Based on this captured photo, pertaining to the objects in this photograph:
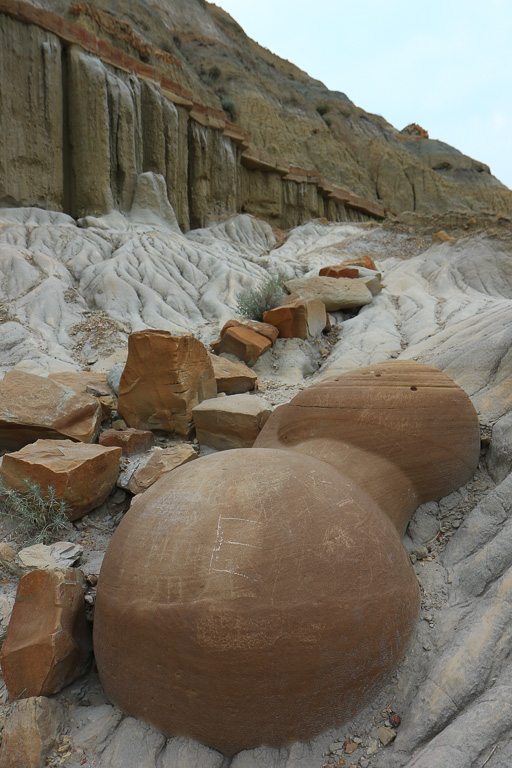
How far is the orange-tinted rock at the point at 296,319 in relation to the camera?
22.4ft

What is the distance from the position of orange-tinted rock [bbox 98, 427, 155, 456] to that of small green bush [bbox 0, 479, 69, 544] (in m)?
0.81

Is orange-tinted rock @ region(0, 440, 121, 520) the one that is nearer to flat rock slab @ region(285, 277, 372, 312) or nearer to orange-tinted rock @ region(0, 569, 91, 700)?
orange-tinted rock @ region(0, 569, 91, 700)

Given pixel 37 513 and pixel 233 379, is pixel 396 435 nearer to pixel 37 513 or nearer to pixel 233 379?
pixel 37 513

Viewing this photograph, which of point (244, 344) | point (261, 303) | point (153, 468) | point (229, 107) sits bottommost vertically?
point (153, 468)

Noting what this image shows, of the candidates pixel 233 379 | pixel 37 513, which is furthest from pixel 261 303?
pixel 37 513

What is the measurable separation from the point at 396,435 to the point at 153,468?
1.79m

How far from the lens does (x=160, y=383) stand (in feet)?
14.3

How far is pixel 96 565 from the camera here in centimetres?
288

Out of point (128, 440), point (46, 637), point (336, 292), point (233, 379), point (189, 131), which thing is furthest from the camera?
point (189, 131)

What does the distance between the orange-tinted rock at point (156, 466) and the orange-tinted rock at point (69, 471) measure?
0.19m

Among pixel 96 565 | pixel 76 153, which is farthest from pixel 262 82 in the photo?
pixel 96 565

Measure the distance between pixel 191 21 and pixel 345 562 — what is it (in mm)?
31189

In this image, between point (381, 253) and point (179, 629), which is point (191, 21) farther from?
point (179, 629)

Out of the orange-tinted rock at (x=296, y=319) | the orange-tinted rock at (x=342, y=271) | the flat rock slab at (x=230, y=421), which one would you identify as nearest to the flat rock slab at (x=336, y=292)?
the orange-tinted rock at (x=342, y=271)
